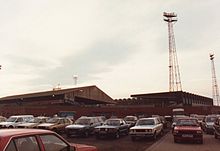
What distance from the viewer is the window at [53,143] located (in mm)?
6358

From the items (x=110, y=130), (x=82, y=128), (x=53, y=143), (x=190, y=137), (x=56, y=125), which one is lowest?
(x=190, y=137)

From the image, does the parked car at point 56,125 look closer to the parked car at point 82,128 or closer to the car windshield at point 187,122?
the parked car at point 82,128

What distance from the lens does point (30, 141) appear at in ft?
19.8

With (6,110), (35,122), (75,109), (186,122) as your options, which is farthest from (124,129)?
(6,110)

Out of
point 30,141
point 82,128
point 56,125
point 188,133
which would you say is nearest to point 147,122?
point 188,133

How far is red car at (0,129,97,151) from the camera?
562 cm

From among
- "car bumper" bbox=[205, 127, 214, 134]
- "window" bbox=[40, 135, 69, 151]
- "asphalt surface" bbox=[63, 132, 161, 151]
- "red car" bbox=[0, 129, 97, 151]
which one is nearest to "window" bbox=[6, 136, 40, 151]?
"red car" bbox=[0, 129, 97, 151]

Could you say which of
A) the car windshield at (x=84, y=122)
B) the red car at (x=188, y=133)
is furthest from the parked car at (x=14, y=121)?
the red car at (x=188, y=133)

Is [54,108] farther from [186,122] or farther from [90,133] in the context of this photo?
[186,122]

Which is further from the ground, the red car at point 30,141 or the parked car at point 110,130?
the red car at point 30,141

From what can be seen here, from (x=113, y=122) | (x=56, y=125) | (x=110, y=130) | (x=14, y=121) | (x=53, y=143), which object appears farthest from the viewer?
(x=14, y=121)

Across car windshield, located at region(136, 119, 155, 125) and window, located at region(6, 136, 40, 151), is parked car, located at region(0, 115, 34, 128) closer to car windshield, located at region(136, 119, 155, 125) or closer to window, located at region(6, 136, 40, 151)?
car windshield, located at region(136, 119, 155, 125)

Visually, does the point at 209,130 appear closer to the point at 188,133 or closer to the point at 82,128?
the point at 188,133

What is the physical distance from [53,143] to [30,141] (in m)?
0.65
